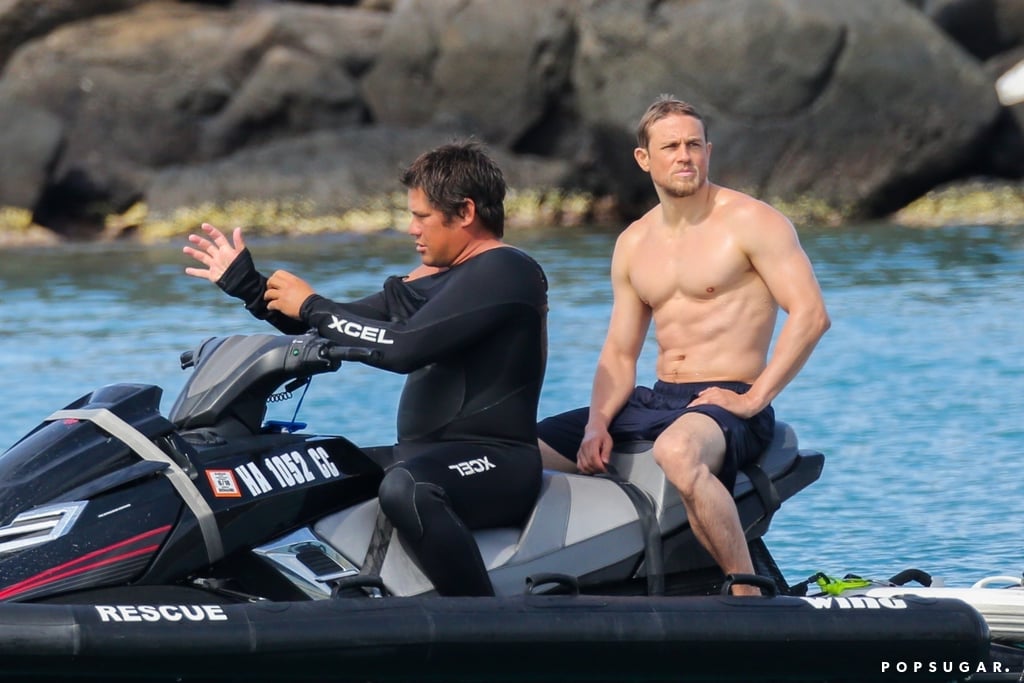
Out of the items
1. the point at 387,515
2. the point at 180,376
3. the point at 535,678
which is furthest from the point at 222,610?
the point at 180,376

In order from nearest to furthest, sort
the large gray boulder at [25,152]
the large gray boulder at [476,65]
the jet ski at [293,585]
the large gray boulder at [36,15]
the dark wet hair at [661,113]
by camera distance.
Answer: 1. the jet ski at [293,585]
2. the dark wet hair at [661,113]
3. the large gray boulder at [25,152]
4. the large gray boulder at [476,65]
5. the large gray boulder at [36,15]

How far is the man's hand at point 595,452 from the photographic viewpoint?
4027mm

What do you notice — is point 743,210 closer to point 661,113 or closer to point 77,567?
point 661,113

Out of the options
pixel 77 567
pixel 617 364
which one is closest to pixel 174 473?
pixel 77 567

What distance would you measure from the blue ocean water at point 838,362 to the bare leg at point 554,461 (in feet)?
6.38

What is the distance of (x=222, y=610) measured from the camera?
322cm

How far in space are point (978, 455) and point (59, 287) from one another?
1083 centimetres

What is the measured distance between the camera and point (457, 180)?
A: 11.9 ft

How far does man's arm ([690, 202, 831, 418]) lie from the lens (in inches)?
159

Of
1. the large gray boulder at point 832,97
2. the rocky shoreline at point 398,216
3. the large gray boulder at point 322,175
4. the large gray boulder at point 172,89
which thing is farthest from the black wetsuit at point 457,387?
the large gray boulder at point 172,89

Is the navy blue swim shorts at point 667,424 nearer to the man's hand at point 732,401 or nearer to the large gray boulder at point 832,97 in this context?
the man's hand at point 732,401

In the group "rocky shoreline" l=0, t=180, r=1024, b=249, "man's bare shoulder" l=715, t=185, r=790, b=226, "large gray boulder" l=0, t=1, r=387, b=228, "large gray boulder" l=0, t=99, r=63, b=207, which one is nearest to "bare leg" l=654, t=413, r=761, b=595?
"man's bare shoulder" l=715, t=185, r=790, b=226

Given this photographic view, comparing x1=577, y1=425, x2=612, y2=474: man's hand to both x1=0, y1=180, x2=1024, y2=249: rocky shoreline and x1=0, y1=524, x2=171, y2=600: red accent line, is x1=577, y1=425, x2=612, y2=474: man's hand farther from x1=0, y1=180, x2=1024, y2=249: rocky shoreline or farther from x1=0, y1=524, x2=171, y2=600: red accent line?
x1=0, y1=180, x2=1024, y2=249: rocky shoreline

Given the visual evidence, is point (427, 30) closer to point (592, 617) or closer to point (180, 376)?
point (180, 376)
